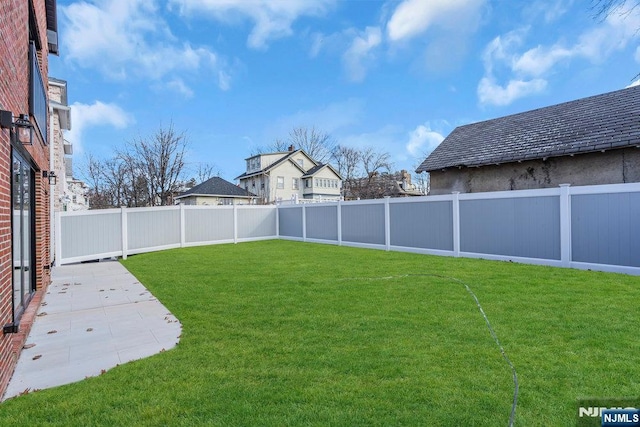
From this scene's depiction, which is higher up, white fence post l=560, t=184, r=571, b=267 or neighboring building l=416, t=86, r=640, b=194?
neighboring building l=416, t=86, r=640, b=194

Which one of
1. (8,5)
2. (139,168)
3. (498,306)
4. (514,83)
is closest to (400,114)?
(514,83)

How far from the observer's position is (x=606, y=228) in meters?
7.62

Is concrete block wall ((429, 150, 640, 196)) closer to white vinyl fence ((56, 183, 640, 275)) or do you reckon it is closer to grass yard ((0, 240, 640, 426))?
white vinyl fence ((56, 183, 640, 275))

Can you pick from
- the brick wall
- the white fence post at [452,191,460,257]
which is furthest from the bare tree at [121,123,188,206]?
the brick wall

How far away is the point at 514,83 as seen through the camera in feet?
54.2

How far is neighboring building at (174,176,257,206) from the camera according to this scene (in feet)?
104

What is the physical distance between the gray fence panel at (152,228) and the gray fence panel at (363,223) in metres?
6.58

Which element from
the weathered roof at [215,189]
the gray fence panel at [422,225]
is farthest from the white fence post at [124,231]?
the weathered roof at [215,189]

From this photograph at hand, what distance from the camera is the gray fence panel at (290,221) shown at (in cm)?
1642

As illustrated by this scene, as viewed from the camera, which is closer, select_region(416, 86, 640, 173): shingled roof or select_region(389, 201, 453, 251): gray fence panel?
select_region(389, 201, 453, 251): gray fence panel

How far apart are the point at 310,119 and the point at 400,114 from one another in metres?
15.9

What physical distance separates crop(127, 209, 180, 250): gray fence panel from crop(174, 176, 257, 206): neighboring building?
1712 centimetres

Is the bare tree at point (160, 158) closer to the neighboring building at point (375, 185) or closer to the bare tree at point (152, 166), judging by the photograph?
the bare tree at point (152, 166)

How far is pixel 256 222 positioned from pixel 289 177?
2234 cm
